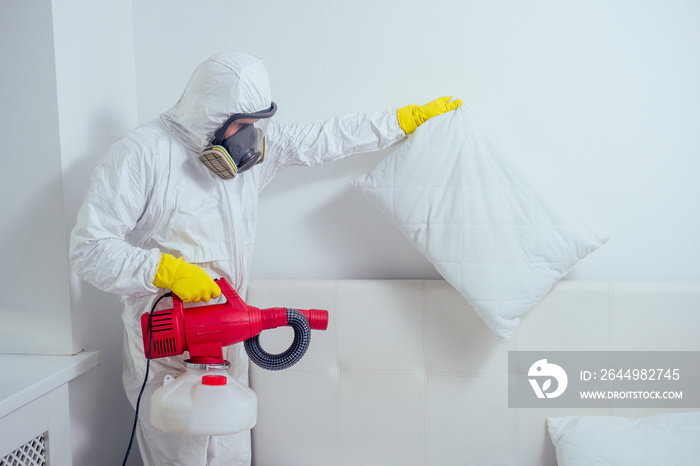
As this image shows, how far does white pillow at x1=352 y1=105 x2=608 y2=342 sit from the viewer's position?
51.4 inches

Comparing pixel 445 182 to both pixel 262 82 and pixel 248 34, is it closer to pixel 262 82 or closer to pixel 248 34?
pixel 262 82

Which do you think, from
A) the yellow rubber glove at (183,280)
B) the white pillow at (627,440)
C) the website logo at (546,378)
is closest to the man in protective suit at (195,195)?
the yellow rubber glove at (183,280)

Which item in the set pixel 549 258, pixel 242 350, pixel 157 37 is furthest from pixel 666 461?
pixel 157 37

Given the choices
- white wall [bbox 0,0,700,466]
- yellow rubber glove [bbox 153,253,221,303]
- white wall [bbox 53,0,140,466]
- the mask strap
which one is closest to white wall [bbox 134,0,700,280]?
white wall [bbox 0,0,700,466]

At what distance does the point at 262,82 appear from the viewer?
1203 mm

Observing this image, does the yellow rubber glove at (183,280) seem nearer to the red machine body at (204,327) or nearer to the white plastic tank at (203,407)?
the red machine body at (204,327)

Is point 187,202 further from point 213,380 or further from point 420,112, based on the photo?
point 420,112

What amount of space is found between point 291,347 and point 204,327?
0.20m

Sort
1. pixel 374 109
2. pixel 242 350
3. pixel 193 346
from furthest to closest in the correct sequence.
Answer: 1. pixel 374 109
2. pixel 242 350
3. pixel 193 346

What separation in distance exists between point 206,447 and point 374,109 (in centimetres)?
101

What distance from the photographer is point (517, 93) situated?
4.77 feet

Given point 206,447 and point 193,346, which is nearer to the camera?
point 193,346

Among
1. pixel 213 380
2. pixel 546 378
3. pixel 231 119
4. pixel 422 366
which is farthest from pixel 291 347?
pixel 546 378

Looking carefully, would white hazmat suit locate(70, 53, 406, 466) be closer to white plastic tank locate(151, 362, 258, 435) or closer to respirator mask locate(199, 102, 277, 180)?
respirator mask locate(199, 102, 277, 180)
